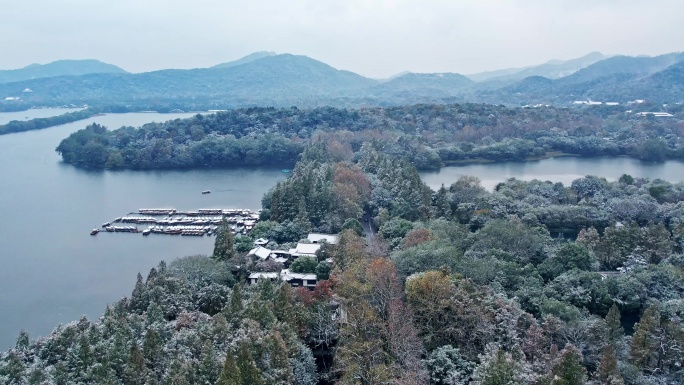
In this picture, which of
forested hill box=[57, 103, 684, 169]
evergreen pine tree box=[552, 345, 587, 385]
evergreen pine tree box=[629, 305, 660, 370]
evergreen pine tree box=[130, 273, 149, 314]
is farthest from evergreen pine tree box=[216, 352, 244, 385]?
forested hill box=[57, 103, 684, 169]

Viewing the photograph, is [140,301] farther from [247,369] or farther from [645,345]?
[645,345]

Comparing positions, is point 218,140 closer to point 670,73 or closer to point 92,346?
point 92,346

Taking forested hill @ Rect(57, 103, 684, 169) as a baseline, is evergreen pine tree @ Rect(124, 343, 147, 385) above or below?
below

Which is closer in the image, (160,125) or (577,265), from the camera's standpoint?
(577,265)

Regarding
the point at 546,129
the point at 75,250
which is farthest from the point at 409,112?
the point at 75,250

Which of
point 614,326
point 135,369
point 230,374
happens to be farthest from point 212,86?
point 230,374

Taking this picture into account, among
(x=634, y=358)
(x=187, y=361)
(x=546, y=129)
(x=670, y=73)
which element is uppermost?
(x=670, y=73)

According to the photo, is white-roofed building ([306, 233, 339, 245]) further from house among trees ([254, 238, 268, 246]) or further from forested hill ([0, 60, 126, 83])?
forested hill ([0, 60, 126, 83])

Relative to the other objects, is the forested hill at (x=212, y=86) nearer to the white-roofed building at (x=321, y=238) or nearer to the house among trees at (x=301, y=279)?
the white-roofed building at (x=321, y=238)
